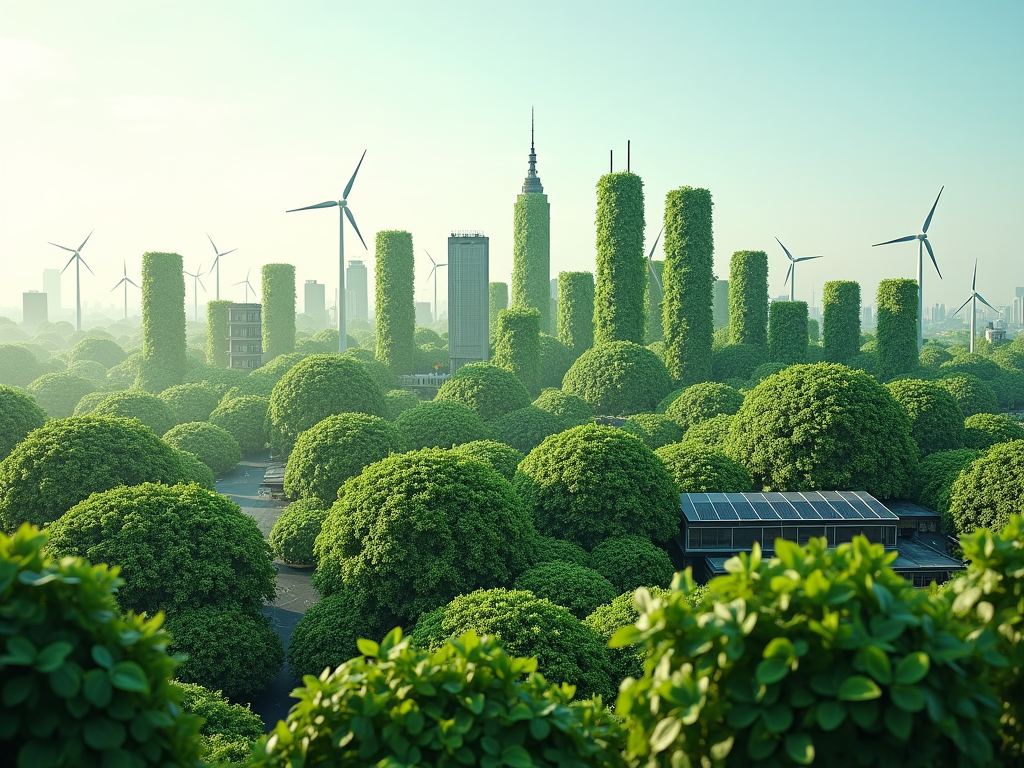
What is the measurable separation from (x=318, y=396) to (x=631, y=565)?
29.6 metres

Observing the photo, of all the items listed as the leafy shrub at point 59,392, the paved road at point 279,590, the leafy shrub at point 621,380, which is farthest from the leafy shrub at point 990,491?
the leafy shrub at point 59,392

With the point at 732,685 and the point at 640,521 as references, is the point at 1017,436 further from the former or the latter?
the point at 732,685

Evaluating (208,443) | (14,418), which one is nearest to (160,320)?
(208,443)

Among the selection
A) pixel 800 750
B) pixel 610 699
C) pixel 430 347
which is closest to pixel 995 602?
pixel 800 750

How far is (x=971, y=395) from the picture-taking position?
187 feet

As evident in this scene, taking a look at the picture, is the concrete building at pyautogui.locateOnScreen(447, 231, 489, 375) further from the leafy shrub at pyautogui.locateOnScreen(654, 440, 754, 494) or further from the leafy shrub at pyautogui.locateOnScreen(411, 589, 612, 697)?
the leafy shrub at pyautogui.locateOnScreen(411, 589, 612, 697)

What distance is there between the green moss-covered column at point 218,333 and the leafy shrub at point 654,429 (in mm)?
66290

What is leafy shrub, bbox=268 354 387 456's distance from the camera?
1991 inches

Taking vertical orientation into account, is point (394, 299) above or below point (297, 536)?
above

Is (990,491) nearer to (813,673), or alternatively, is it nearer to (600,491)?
(600,491)

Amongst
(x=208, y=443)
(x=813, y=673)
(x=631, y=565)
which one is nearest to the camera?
(x=813, y=673)

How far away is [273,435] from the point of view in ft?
172

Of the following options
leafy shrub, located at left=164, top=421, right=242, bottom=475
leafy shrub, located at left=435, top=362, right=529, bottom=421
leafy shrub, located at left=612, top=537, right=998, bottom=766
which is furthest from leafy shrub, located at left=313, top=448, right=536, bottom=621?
leafy shrub, located at left=435, top=362, right=529, bottom=421

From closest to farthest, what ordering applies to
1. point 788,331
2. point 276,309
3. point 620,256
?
1. point 620,256
2. point 788,331
3. point 276,309
